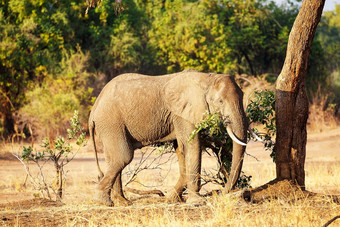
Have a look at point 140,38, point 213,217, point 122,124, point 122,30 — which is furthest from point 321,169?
point 140,38

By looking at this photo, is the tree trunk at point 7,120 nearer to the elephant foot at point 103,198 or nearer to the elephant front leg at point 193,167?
the elephant foot at point 103,198

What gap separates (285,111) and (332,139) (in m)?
14.5

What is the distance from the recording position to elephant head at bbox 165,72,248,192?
28.9 ft

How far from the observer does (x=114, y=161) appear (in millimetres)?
9750

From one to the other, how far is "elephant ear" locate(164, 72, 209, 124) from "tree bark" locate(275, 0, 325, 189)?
1.28 meters

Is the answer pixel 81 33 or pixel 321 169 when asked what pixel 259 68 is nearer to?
pixel 81 33

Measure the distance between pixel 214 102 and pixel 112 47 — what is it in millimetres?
17764

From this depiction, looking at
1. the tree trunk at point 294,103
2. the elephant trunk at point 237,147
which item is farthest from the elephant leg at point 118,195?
the tree trunk at point 294,103

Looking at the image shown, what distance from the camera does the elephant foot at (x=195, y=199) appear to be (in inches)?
353

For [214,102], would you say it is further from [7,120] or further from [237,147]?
[7,120]

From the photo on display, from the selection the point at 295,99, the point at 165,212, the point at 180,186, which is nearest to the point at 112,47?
the point at 180,186

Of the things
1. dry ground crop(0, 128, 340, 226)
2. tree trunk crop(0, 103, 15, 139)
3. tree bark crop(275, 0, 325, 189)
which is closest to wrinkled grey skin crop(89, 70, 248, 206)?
dry ground crop(0, 128, 340, 226)

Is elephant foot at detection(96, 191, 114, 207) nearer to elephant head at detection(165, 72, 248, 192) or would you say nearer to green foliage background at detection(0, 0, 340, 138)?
elephant head at detection(165, 72, 248, 192)

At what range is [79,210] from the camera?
337 inches
